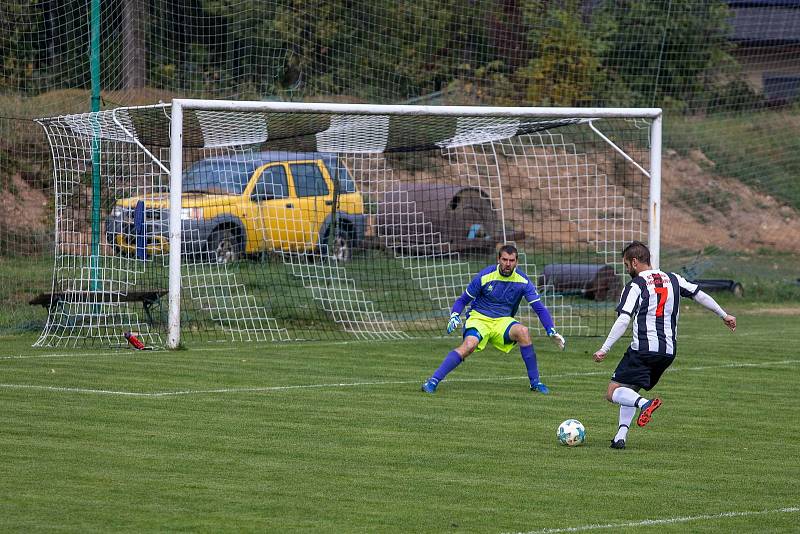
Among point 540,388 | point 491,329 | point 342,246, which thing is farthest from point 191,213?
point 540,388

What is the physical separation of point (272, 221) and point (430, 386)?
25.3ft

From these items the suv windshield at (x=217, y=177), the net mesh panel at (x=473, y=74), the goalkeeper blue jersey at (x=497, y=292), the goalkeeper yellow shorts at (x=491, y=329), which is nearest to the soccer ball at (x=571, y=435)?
the goalkeeper yellow shorts at (x=491, y=329)

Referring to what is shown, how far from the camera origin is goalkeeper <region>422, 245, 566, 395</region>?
12.1 m

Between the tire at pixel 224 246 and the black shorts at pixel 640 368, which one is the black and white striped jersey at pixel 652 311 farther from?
the tire at pixel 224 246

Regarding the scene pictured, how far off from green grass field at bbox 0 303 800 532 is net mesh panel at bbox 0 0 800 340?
492 centimetres

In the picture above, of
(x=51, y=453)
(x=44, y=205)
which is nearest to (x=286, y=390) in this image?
(x=51, y=453)

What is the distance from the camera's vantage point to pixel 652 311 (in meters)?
9.29

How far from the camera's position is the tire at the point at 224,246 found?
17.6 metres

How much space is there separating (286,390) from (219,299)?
720 centimetres

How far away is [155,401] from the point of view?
1071 centimetres

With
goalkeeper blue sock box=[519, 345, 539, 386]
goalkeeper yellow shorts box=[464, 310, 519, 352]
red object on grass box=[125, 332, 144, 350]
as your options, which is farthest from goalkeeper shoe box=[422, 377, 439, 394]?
red object on grass box=[125, 332, 144, 350]

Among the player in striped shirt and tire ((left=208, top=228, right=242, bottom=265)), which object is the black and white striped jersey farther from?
tire ((left=208, top=228, right=242, bottom=265))

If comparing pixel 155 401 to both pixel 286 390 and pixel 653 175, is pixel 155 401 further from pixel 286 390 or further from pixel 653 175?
pixel 653 175

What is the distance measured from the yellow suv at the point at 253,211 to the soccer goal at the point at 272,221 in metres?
0.03
